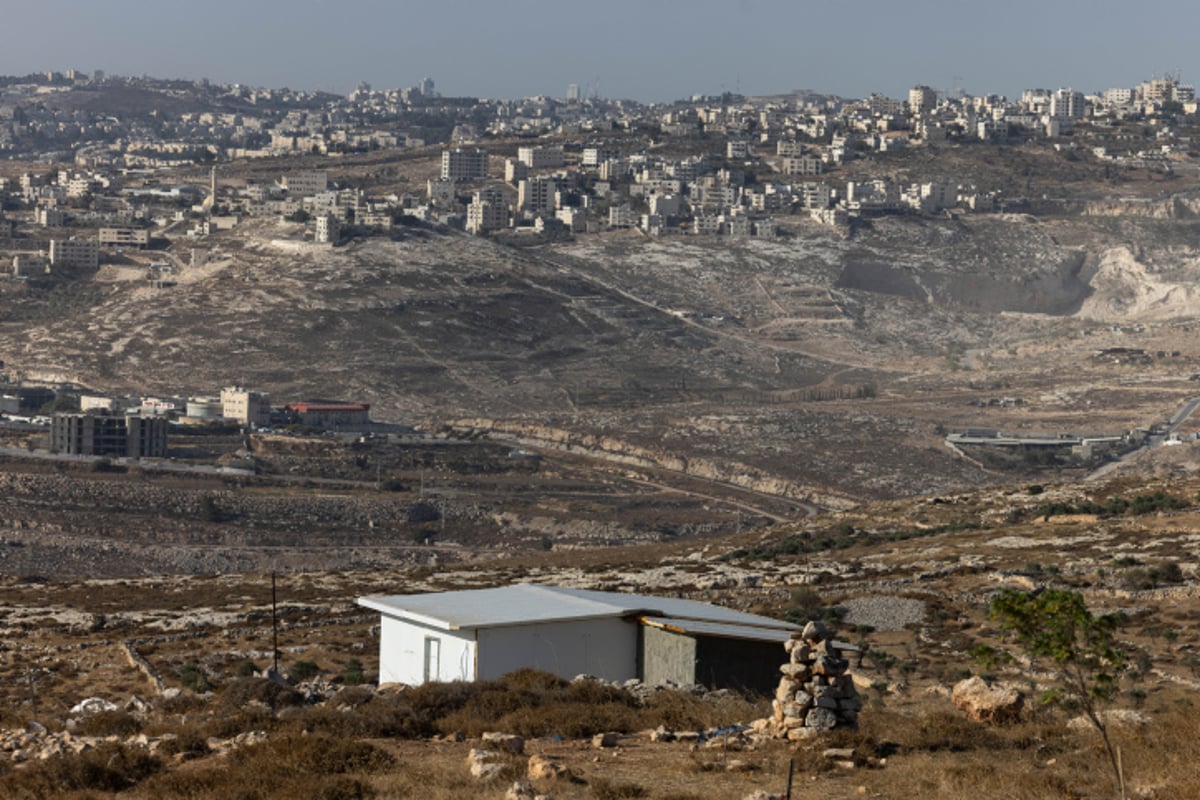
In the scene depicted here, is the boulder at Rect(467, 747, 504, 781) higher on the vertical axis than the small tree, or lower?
lower

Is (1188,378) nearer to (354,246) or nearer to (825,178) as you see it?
(354,246)

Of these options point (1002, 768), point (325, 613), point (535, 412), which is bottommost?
point (535, 412)

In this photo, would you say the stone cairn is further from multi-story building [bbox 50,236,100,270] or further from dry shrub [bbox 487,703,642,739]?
multi-story building [bbox 50,236,100,270]

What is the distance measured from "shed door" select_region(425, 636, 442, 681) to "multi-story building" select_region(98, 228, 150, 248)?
98103 millimetres

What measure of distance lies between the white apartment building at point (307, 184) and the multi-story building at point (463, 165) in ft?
39.6

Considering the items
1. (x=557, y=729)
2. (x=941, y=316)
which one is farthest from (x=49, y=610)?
(x=941, y=316)

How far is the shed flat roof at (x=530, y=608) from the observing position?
52.6 feet

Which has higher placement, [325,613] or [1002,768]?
[1002,768]

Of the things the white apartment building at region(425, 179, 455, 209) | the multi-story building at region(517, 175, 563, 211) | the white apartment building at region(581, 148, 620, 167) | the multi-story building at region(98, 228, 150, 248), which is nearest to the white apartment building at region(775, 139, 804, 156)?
the white apartment building at region(581, 148, 620, 167)

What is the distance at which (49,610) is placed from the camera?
2964 cm

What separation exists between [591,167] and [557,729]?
460 feet

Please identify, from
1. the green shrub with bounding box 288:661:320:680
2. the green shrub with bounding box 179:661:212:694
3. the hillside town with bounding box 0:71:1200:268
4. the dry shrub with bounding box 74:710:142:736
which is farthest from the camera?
the hillside town with bounding box 0:71:1200:268

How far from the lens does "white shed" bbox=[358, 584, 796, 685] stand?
15.7 m

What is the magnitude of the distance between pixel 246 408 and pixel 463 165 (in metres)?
74.6
